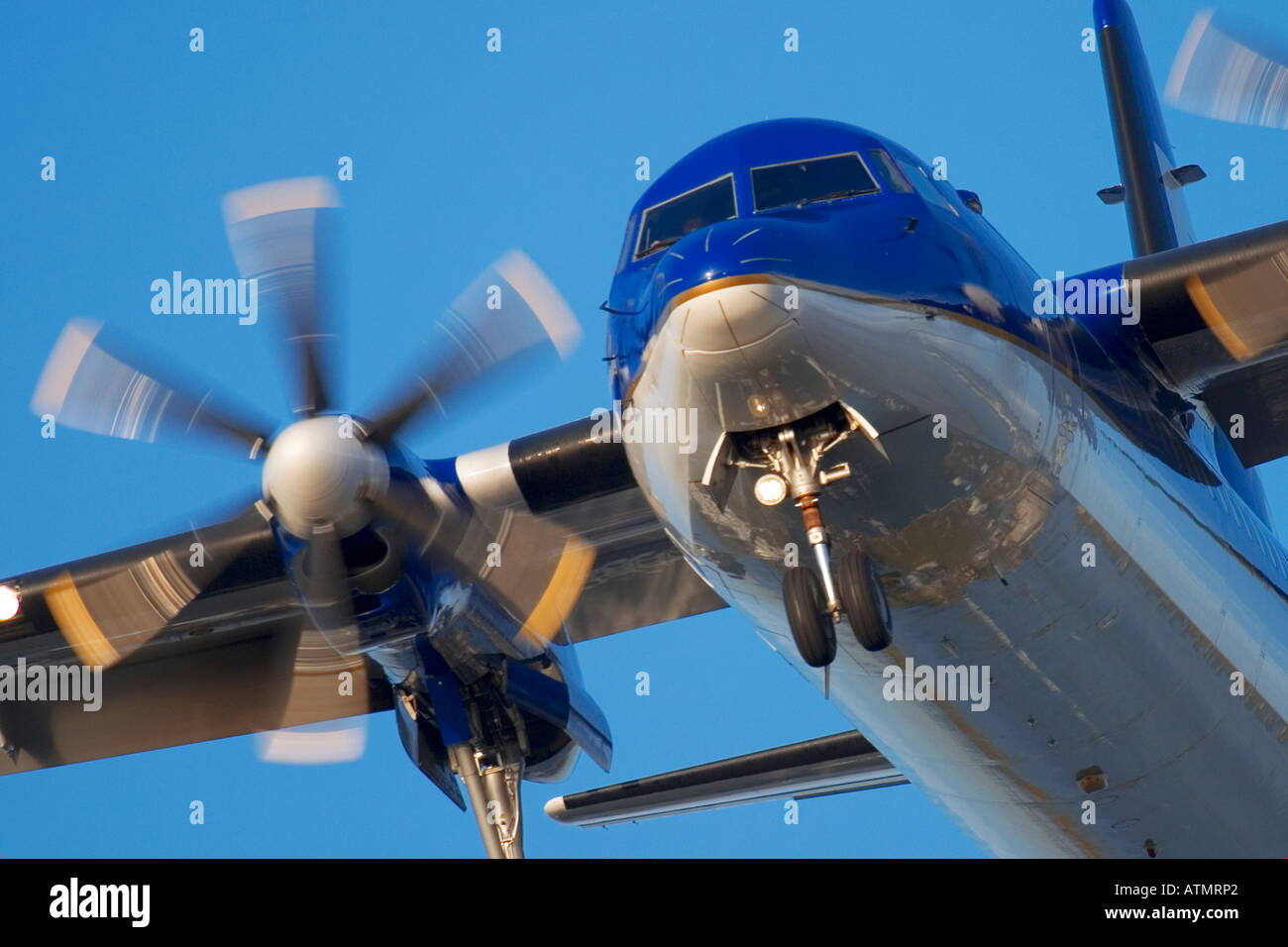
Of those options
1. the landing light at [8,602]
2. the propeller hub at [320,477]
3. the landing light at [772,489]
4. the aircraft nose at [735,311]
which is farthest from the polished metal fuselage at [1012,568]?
the landing light at [8,602]

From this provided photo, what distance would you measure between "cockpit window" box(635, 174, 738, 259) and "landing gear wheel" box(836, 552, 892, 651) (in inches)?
77.7

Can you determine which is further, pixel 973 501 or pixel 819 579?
pixel 973 501

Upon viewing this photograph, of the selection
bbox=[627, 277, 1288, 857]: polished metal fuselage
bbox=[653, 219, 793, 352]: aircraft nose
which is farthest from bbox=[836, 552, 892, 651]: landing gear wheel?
bbox=[653, 219, 793, 352]: aircraft nose

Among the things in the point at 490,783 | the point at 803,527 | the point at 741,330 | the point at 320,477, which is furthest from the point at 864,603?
the point at 490,783

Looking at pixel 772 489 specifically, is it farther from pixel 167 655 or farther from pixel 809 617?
pixel 167 655

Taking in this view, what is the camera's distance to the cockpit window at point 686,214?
353 inches

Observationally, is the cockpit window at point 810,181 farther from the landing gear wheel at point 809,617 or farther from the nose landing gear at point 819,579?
the landing gear wheel at point 809,617

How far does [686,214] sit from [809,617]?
242 centimetres

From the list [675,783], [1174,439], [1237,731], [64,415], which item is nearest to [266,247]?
[64,415]

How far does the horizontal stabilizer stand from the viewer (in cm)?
1309

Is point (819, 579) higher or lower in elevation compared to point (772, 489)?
lower

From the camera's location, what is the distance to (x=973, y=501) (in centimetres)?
847

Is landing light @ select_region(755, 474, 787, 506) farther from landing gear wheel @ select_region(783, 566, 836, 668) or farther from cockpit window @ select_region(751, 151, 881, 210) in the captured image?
cockpit window @ select_region(751, 151, 881, 210)
